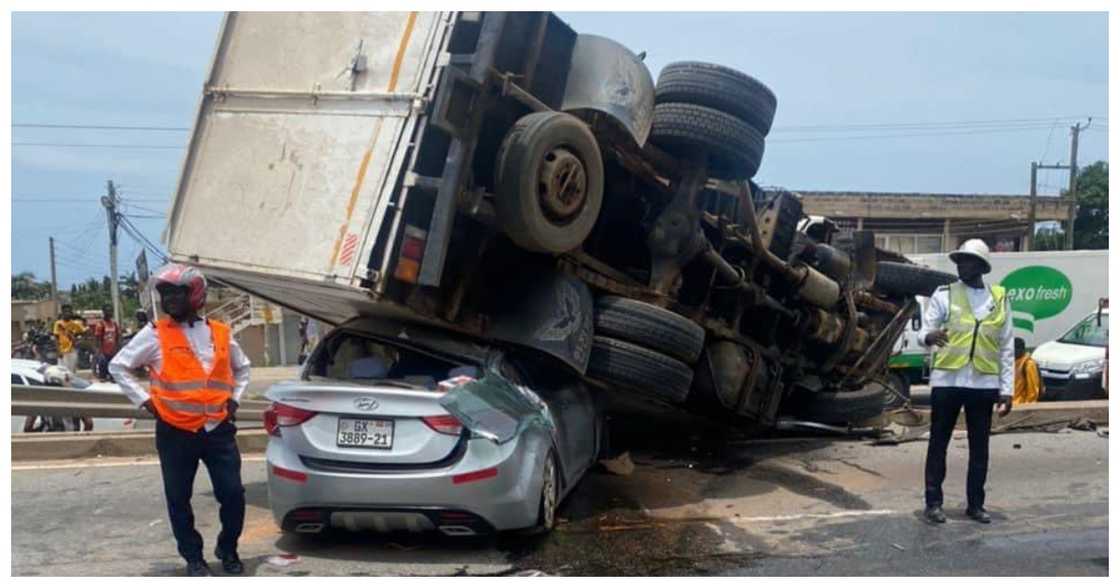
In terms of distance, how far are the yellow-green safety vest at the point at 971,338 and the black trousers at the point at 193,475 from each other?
407cm

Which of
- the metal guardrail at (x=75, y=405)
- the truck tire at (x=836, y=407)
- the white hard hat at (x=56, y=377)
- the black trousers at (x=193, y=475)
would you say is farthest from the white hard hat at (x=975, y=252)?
the white hard hat at (x=56, y=377)

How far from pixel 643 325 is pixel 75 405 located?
496 centimetres

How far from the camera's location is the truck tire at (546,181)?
19.3ft

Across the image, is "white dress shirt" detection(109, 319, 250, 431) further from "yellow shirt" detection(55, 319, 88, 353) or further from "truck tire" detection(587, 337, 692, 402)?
"yellow shirt" detection(55, 319, 88, 353)

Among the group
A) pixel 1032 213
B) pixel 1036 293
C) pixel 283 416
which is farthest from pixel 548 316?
pixel 1032 213

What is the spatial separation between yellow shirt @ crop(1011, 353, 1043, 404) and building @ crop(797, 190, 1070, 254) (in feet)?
83.1

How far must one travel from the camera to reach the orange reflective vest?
189 inches

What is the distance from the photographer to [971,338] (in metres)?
6.25

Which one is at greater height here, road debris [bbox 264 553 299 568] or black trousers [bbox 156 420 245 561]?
black trousers [bbox 156 420 245 561]

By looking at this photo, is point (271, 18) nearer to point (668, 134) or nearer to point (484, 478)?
point (668, 134)

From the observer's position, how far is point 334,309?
6.86 m

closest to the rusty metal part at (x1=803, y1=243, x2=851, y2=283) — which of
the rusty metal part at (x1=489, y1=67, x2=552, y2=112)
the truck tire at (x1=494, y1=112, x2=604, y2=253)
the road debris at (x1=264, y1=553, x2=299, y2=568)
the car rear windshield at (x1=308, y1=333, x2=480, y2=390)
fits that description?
the truck tire at (x1=494, y1=112, x2=604, y2=253)

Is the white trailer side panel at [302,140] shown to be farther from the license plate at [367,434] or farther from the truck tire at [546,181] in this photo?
the license plate at [367,434]

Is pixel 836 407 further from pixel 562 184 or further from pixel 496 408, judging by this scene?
pixel 496 408
